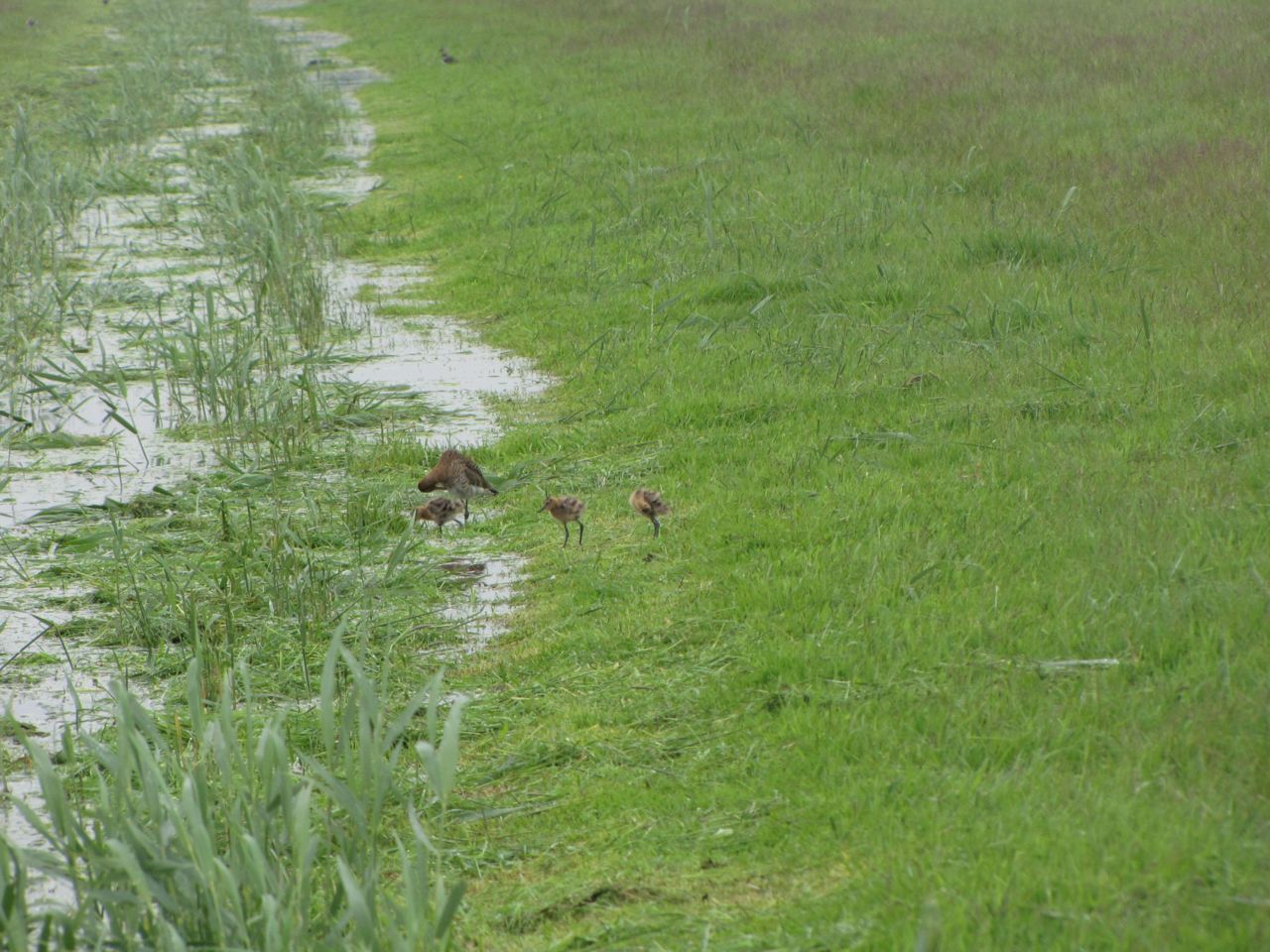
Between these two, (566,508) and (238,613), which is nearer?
(238,613)

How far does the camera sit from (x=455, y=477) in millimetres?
6406

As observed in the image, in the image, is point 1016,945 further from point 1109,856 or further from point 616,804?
point 616,804

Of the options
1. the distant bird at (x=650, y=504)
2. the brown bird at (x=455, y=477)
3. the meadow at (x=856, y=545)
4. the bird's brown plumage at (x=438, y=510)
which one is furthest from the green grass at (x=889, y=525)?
the bird's brown plumage at (x=438, y=510)

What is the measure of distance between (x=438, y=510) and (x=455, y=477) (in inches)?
8.2

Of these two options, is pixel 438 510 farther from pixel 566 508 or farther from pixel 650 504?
pixel 650 504

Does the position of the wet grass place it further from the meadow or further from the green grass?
the green grass

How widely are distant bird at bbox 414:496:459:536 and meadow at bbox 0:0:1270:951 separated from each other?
166 mm

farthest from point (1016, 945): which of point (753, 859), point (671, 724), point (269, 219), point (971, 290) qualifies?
point (269, 219)

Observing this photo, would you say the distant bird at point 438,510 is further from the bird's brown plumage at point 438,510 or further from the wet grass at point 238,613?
the wet grass at point 238,613

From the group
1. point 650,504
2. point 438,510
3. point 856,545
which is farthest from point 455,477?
point 856,545

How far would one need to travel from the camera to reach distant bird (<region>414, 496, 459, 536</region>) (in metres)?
6.24

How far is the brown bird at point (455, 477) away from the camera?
21.0 feet

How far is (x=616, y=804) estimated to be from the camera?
4.11 m

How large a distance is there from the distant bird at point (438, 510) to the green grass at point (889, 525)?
17.4 inches
